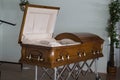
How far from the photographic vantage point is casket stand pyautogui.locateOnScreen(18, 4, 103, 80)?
9.79 feet

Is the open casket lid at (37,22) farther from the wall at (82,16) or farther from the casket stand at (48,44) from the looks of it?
the wall at (82,16)

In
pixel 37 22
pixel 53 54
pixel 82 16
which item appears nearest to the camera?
pixel 53 54

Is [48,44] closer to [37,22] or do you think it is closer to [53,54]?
[53,54]

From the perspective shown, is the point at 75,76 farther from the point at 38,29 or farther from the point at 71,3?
the point at 71,3

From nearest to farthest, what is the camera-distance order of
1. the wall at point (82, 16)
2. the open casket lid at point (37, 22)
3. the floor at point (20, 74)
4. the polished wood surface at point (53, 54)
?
1. the polished wood surface at point (53, 54)
2. the open casket lid at point (37, 22)
3. the floor at point (20, 74)
4. the wall at point (82, 16)

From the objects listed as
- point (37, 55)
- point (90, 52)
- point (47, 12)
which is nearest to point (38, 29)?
point (47, 12)

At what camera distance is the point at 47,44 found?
3002 millimetres

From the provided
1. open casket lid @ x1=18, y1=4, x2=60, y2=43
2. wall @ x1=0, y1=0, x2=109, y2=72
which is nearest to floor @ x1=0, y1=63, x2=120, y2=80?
wall @ x1=0, y1=0, x2=109, y2=72

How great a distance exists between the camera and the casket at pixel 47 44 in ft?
9.79

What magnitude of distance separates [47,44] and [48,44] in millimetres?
23

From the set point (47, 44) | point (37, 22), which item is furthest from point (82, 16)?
point (47, 44)

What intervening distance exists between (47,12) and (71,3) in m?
1.81

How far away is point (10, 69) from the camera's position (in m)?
5.13

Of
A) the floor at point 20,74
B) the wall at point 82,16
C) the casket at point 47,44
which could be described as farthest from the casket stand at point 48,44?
the wall at point 82,16
